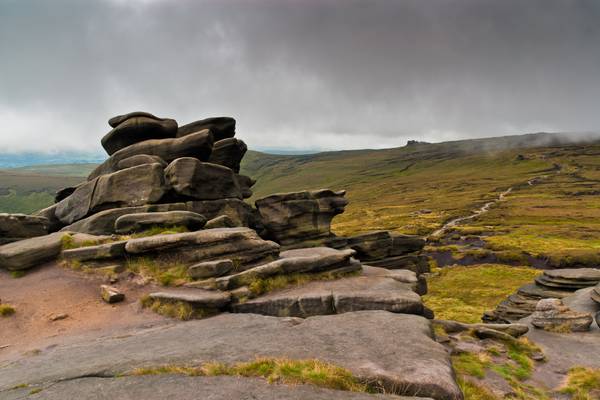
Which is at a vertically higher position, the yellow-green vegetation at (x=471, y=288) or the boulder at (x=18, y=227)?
the boulder at (x=18, y=227)

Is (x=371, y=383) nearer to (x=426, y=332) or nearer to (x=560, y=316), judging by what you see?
(x=426, y=332)

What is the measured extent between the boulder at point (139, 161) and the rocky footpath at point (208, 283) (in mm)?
159

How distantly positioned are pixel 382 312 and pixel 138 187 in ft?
90.8

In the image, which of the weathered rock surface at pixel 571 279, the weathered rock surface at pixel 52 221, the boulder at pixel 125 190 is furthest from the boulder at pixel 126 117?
the weathered rock surface at pixel 571 279

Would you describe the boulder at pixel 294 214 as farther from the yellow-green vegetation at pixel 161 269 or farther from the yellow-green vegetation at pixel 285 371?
the yellow-green vegetation at pixel 285 371

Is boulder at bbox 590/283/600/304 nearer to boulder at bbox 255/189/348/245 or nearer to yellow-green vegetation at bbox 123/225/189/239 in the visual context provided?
boulder at bbox 255/189/348/245

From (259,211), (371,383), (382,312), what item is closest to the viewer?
(371,383)

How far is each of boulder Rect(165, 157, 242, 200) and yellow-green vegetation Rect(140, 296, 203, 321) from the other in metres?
16.7

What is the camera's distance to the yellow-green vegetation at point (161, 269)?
2291cm

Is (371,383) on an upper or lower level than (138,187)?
lower

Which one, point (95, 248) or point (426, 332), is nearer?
point (426, 332)

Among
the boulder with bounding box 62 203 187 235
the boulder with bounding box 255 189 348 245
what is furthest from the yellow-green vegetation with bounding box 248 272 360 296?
the boulder with bounding box 255 189 348 245

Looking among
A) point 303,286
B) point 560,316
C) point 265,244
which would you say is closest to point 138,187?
point 265,244

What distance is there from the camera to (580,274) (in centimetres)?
3997
